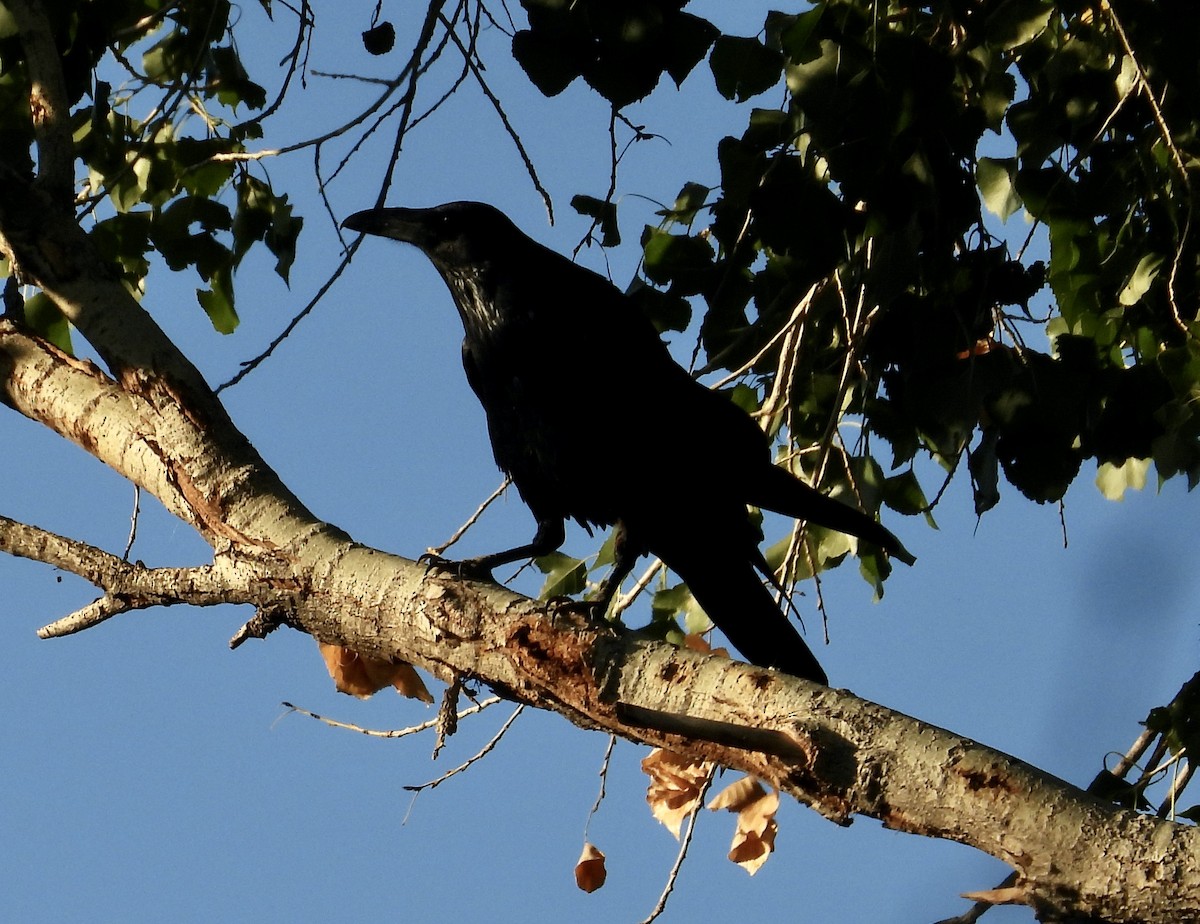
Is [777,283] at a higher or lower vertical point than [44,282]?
higher

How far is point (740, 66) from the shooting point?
6.67 ft

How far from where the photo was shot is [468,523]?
8.79 ft

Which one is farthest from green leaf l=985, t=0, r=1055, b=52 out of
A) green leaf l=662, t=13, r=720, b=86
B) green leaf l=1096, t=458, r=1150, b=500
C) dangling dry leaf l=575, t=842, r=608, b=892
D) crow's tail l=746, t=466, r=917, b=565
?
dangling dry leaf l=575, t=842, r=608, b=892

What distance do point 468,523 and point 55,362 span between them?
2.98ft

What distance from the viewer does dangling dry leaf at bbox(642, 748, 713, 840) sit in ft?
7.17

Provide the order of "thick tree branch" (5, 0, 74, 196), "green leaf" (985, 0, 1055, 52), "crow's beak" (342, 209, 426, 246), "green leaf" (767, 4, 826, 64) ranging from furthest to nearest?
"crow's beak" (342, 209, 426, 246) → "thick tree branch" (5, 0, 74, 196) → "green leaf" (985, 0, 1055, 52) → "green leaf" (767, 4, 826, 64)

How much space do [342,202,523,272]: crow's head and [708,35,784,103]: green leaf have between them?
1539 mm

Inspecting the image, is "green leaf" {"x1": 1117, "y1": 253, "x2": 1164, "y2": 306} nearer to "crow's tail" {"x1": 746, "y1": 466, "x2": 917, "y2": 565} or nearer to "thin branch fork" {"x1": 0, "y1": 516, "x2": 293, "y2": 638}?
"crow's tail" {"x1": 746, "y1": 466, "x2": 917, "y2": 565}

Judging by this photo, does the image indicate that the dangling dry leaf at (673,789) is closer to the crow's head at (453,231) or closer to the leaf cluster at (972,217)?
the leaf cluster at (972,217)

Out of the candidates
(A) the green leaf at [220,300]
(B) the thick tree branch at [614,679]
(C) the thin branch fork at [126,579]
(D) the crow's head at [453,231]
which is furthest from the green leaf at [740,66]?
(D) the crow's head at [453,231]

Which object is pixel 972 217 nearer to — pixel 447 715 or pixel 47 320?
pixel 447 715

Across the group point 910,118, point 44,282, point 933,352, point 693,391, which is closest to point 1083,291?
point 933,352

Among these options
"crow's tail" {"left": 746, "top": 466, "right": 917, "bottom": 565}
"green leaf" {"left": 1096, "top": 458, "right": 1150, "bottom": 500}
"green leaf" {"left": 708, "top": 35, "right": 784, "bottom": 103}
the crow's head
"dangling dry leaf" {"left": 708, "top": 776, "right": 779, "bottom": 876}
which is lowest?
"dangling dry leaf" {"left": 708, "top": 776, "right": 779, "bottom": 876}

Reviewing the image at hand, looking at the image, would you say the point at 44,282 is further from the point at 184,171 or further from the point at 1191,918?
the point at 1191,918
